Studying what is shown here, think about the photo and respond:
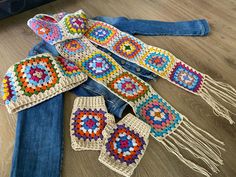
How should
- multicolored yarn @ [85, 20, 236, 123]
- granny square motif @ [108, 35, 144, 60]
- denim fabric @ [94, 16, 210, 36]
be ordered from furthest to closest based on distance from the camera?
denim fabric @ [94, 16, 210, 36], granny square motif @ [108, 35, 144, 60], multicolored yarn @ [85, 20, 236, 123]

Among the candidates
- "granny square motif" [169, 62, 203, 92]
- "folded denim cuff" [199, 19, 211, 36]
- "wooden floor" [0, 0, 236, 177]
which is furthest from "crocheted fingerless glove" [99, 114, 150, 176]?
"folded denim cuff" [199, 19, 211, 36]

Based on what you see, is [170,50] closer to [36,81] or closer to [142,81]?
[142,81]

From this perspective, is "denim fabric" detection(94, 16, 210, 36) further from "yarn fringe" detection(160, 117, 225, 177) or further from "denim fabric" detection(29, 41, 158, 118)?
"yarn fringe" detection(160, 117, 225, 177)

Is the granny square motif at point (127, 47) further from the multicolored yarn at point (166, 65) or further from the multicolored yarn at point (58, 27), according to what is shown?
the multicolored yarn at point (58, 27)

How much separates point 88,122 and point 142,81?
27cm

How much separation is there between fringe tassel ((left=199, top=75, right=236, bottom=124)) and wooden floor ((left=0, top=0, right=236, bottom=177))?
0.02m

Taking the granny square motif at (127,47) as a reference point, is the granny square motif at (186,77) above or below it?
above

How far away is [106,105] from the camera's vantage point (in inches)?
34.3

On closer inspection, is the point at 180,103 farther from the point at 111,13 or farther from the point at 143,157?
the point at 111,13

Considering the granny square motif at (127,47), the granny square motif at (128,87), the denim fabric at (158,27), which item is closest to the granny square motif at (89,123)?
the granny square motif at (128,87)

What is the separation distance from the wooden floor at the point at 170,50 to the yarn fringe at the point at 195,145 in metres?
0.02

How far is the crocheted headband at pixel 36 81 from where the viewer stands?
80 centimetres

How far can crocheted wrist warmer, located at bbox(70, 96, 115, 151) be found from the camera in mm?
763

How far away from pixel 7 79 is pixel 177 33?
2.54 ft
